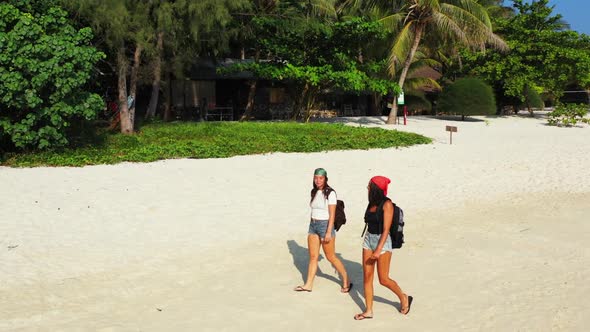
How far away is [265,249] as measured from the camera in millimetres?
8086

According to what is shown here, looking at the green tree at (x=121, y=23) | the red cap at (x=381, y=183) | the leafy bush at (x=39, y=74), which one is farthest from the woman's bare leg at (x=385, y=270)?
the green tree at (x=121, y=23)

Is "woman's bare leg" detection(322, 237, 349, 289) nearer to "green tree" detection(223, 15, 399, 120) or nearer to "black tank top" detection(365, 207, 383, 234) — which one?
"black tank top" detection(365, 207, 383, 234)

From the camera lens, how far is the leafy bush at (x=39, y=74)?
1463cm

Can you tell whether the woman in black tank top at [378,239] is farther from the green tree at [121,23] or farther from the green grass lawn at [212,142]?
the green tree at [121,23]

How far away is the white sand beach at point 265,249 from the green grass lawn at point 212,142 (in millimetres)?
1306

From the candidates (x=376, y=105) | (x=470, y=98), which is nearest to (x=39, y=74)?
(x=470, y=98)

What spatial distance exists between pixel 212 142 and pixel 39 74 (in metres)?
5.51

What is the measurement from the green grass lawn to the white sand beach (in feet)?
4.29

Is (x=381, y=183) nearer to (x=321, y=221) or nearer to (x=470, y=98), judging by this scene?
(x=321, y=221)

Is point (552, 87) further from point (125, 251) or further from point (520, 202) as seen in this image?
point (125, 251)

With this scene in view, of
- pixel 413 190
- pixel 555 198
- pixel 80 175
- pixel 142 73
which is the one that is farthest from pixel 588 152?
pixel 142 73

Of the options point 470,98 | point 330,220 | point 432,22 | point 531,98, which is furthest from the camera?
point 531,98

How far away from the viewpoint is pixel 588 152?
19.1 m

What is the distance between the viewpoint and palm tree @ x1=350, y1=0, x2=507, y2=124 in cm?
2659
